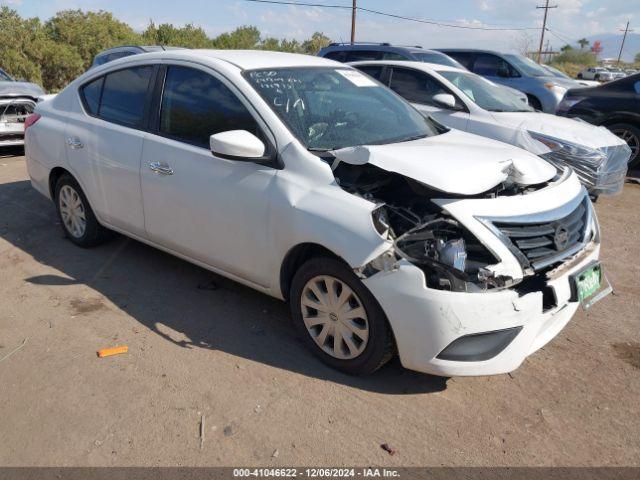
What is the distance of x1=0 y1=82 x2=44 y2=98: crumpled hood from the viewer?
9016 mm

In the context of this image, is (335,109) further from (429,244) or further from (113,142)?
(113,142)

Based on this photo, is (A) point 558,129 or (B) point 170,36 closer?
(A) point 558,129

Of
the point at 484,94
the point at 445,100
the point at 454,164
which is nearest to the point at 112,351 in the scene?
the point at 454,164

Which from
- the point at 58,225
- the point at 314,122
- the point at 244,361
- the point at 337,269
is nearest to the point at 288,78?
the point at 314,122

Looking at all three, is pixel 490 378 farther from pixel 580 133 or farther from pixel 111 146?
pixel 580 133

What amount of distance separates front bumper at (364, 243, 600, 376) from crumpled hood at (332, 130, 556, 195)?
0.54 m

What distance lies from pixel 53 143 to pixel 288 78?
248 cm

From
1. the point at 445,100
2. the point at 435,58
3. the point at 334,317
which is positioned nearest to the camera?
the point at 334,317

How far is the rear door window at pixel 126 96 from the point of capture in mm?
4234

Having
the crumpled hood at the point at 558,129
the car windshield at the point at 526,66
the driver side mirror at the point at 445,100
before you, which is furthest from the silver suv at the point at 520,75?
the driver side mirror at the point at 445,100

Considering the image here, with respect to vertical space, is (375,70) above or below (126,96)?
below

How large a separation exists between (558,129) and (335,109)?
383 cm

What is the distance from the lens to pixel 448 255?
2.76 m

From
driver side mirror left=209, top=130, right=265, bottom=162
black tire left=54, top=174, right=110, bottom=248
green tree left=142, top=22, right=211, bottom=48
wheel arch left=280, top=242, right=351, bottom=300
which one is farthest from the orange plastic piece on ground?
green tree left=142, top=22, right=211, bottom=48
